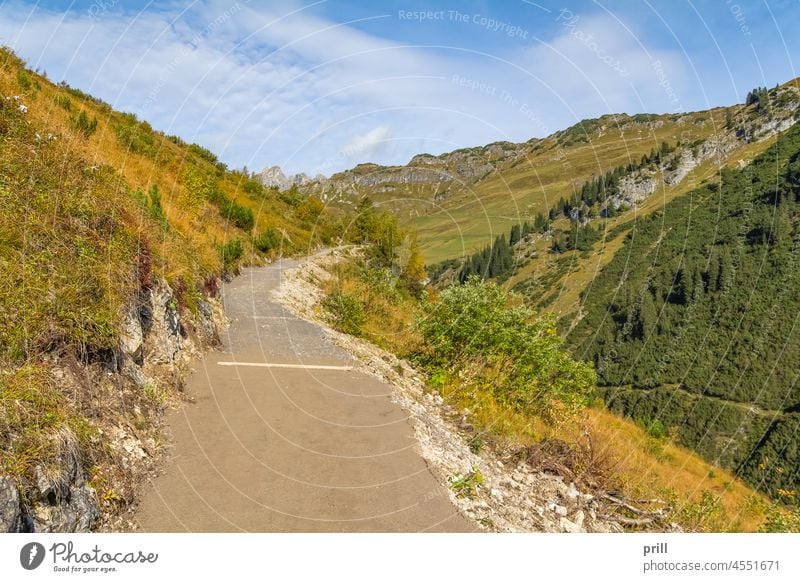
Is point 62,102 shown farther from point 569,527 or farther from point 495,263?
point 495,263

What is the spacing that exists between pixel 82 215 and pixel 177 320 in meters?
2.57

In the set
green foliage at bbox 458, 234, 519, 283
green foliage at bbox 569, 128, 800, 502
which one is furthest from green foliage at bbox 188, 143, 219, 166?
green foliage at bbox 458, 234, 519, 283

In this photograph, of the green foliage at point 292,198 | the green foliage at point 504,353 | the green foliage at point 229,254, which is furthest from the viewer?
the green foliage at point 292,198

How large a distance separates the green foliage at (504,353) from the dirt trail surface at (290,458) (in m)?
2.89

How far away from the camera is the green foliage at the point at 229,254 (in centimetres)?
1925

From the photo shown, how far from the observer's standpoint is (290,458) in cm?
676

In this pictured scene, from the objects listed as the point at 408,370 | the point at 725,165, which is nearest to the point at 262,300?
the point at 408,370

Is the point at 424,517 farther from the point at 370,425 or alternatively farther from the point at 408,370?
the point at 408,370

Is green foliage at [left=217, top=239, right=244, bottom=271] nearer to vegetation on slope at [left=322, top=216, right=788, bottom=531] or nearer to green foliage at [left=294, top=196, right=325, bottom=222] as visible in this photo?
vegetation on slope at [left=322, top=216, right=788, bottom=531]

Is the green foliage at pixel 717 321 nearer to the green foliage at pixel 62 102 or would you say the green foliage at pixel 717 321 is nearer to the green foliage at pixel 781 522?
the green foliage at pixel 781 522

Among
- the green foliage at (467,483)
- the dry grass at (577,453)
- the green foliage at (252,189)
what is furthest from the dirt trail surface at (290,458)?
the green foliage at (252,189)

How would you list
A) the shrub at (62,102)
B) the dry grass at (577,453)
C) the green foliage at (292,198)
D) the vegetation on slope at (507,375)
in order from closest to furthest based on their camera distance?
the dry grass at (577,453) < the vegetation on slope at (507,375) < the shrub at (62,102) < the green foliage at (292,198)

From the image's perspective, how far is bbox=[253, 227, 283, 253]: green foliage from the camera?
2692 cm
